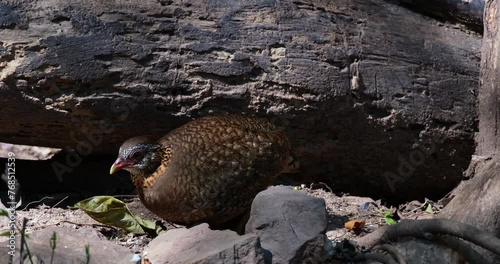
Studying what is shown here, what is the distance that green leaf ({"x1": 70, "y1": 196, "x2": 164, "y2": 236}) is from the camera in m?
4.84

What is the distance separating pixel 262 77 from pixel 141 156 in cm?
101

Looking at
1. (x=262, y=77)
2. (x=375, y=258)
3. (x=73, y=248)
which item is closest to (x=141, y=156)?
(x=73, y=248)

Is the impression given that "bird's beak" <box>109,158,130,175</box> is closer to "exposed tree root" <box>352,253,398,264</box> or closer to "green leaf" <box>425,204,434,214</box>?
"exposed tree root" <box>352,253,398,264</box>

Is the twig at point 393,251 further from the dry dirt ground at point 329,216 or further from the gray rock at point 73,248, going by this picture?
the gray rock at point 73,248

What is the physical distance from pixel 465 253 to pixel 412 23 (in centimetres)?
214

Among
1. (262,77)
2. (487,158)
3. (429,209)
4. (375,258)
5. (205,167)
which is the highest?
(262,77)

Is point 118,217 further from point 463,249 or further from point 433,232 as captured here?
point 463,249

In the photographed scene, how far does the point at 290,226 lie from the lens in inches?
150

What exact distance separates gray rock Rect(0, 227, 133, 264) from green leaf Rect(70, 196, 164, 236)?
369mm

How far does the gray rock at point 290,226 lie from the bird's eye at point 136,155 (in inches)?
38.7

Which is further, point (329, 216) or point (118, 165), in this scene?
point (329, 216)

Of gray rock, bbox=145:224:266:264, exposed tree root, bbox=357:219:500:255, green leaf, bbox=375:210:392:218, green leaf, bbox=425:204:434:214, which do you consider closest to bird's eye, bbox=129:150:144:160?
gray rock, bbox=145:224:266:264

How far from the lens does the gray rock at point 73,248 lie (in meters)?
3.91

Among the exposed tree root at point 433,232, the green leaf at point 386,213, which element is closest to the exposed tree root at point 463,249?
the exposed tree root at point 433,232
